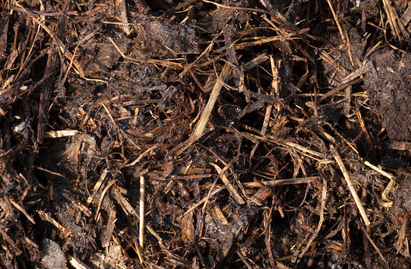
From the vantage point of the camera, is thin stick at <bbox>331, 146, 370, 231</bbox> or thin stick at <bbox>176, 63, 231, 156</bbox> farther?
thin stick at <bbox>331, 146, 370, 231</bbox>

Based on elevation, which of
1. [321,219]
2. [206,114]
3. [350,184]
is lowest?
[321,219]

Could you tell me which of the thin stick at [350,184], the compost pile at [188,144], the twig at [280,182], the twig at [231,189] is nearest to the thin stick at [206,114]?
the compost pile at [188,144]

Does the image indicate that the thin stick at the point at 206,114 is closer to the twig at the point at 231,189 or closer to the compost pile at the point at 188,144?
the compost pile at the point at 188,144

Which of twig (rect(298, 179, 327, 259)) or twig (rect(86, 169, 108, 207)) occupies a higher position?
twig (rect(86, 169, 108, 207))

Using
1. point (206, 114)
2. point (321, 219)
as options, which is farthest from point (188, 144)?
point (321, 219)

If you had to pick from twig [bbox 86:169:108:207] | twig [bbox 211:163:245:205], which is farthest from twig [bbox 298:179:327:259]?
twig [bbox 86:169:108:207]

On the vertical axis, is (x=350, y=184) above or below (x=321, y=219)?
above

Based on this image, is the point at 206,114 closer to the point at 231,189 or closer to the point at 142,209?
the point at 231,189

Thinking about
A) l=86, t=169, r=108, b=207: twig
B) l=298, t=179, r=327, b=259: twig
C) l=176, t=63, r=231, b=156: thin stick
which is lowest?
l=298, t=179, r=327, b=259: twig

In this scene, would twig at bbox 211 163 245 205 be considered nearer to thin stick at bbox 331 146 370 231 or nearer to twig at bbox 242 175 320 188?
twig at bbox 242 175 320 188
